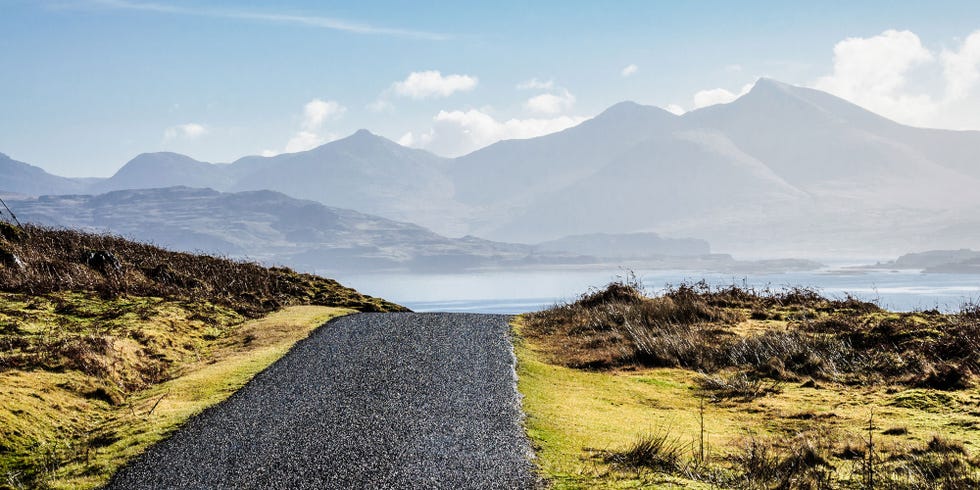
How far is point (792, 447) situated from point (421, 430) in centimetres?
616

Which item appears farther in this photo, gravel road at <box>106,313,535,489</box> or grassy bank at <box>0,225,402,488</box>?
grassy bank at <box>0,225,402,488</box>

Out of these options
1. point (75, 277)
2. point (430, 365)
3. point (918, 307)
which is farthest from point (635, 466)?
point (75, 277)

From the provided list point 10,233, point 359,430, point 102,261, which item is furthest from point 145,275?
point 359,430

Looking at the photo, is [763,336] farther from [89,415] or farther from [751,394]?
[89,415]

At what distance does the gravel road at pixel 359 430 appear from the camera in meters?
10.2

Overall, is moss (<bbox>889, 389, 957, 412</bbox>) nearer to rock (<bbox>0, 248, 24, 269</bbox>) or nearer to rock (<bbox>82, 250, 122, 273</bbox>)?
rock (<bbox>82, 250, 122, 273</bbox>)

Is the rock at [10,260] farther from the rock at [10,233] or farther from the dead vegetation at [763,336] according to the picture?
the dead vegetation at [763,336]

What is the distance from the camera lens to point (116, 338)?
18.4 m

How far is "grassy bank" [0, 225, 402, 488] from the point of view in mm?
12211

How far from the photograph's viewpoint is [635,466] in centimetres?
1006

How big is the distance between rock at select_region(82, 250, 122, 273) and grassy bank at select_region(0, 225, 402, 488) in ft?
0.22

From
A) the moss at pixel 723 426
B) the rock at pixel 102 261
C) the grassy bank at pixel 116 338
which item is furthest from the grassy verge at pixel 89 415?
the rock at pixel 102 261

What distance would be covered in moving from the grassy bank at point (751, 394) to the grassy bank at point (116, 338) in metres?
7.65

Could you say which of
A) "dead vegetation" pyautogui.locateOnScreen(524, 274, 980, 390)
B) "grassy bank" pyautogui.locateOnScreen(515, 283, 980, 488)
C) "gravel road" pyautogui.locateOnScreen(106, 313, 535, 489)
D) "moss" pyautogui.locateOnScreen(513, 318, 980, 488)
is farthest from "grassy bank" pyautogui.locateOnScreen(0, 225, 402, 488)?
"dead vegetation" pyautogui.locateOnScreen(524, 274, 980, 390)
